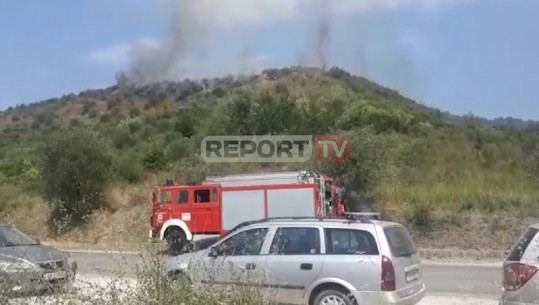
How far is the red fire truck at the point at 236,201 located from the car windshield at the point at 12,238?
1006 cm

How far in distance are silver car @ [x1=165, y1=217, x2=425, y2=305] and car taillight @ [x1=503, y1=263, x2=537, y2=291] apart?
81.9 inches

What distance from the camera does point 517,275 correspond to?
768cm

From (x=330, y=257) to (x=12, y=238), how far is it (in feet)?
22.3

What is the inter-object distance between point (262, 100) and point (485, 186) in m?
18.8

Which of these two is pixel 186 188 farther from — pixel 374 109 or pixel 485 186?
pixel 374 109

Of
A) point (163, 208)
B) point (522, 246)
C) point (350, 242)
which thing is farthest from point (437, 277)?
point (163, 208)

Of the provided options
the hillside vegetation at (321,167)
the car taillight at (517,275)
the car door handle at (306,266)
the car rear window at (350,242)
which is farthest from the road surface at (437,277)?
the car door handle at (306,266)

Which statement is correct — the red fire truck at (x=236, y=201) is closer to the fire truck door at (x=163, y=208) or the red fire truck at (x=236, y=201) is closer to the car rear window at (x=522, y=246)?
the fire truck door at (x=163, y=208)

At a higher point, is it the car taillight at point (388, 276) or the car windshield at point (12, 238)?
the car windshield at point (12, 238)

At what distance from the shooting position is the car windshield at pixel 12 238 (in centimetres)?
1319

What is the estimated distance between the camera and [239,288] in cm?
564

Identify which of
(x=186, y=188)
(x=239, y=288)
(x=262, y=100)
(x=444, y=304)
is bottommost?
(x=444, y=304)

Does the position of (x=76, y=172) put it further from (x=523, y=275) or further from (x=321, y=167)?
(x=523, y=275)

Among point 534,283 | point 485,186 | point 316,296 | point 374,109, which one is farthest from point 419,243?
point 374,109
